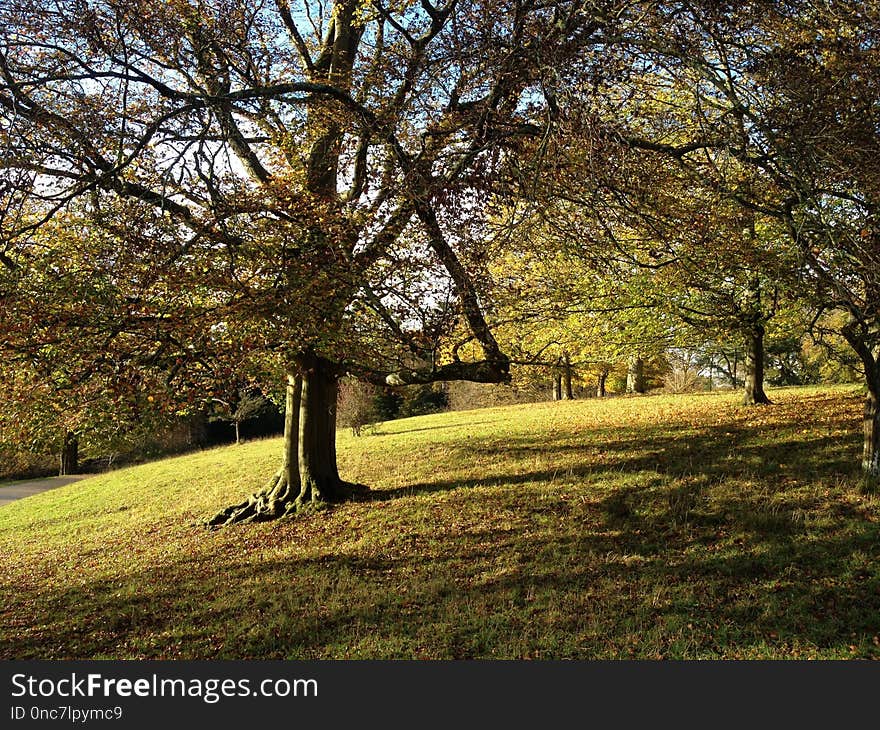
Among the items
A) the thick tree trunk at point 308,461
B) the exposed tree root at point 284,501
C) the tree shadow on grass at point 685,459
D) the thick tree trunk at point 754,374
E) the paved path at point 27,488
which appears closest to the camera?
the tree shadow on grass at point 685,459

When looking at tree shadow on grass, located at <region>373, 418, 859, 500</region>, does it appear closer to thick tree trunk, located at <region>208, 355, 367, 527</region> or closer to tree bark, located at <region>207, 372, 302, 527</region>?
thick tree trunk, located at <region>208, 355, 367, 527</region>

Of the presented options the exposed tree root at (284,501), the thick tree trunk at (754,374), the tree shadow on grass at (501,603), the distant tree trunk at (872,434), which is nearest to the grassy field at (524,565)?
the tree shadow on grass at (501,603)

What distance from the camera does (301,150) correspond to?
9656mm

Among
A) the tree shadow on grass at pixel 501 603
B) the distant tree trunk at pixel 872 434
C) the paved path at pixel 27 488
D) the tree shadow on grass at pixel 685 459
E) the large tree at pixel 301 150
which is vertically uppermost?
the large tree at pixel 301 150

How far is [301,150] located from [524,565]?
286 inches

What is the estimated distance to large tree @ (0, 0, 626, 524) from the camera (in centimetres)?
580

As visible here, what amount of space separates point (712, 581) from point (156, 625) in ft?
21.5

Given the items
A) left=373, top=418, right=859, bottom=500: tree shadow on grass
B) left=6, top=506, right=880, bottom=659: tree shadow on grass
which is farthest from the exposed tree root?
left=6, top=506, right=880, bottom=659: tree shadow on grass

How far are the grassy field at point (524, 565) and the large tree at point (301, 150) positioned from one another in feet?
10.2

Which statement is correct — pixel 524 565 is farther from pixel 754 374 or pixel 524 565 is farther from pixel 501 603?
pixel 754 374

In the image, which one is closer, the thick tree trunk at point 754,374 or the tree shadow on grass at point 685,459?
the tree shadow on grass at point 685,459

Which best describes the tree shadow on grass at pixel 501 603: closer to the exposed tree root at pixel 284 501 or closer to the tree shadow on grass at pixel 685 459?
the tree shadow on grass at pixel 685 459

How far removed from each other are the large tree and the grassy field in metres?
3.11

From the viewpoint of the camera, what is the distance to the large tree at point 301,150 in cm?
580
